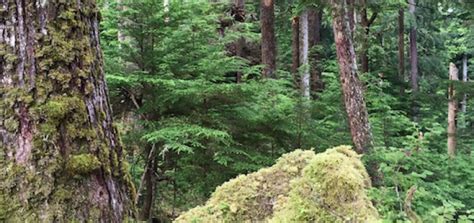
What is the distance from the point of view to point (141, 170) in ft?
20.9

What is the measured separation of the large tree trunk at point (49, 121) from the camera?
1863 millimetres

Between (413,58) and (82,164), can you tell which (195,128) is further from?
(413,58)

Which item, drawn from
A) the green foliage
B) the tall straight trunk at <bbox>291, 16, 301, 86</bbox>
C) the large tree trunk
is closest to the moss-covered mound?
the green foliage

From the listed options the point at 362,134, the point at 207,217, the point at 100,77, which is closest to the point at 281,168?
the point at 207,217

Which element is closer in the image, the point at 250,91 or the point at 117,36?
the point at 250,91

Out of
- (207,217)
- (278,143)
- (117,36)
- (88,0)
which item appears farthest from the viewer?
(117,36)

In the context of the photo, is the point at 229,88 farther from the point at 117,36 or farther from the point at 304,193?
the point at 304,193

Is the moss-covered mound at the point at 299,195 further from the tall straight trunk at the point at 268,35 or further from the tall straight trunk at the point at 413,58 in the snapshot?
the tall straight trunk at the point at 413,58

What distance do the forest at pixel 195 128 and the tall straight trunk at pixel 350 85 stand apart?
0.02m

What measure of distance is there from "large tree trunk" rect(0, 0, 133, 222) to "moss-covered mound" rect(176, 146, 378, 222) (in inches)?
36.8

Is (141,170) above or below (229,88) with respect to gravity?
below

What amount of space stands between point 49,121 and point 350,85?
17.5 ft

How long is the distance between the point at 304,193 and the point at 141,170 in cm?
436

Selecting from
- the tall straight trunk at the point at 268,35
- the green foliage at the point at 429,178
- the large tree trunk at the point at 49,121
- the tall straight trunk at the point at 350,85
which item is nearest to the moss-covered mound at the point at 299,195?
the green foliage at the point at 429,178
